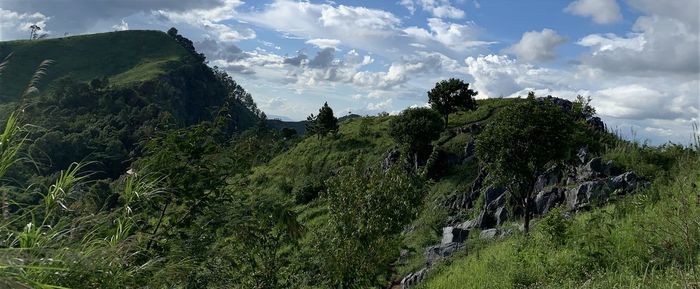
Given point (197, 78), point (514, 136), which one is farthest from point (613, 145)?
point (197, 78)

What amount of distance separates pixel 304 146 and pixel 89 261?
61515 mm

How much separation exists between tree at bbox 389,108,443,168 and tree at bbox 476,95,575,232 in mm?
23031

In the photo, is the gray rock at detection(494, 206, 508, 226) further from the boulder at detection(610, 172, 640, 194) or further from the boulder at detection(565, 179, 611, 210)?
the boulder at detection(610, 172, 640, 194)

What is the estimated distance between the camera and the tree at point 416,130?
146 ft

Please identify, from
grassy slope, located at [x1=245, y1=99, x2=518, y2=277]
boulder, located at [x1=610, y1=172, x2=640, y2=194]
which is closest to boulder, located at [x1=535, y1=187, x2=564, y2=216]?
boulder, located at [x1=610, y1=172, x2=640, y2=194]

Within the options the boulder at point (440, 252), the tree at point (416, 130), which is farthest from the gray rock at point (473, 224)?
the tree at point (416, 130)

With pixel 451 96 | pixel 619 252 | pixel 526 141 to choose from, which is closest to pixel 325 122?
pixel 451 96

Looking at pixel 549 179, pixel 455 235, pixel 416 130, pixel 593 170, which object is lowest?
pixel 455 235

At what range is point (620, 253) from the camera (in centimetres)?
766

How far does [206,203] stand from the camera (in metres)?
6.79

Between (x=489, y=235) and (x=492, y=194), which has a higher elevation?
(x=492, y=194)

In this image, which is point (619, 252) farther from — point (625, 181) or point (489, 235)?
point (625, 181)

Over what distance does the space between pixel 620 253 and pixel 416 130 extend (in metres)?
36.9

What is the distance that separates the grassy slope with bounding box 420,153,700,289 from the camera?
5875 millimetres
